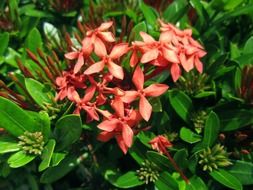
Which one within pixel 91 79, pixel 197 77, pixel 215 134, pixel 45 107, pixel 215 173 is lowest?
pixel 215 173

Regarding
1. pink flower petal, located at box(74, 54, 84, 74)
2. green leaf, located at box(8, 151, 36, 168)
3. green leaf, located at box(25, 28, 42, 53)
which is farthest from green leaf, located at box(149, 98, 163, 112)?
green leaf, located at box(25, 28, 42, 53)

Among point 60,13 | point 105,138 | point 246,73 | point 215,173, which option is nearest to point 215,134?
point 215,173

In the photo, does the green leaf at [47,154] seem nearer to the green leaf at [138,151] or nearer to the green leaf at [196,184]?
the green leaf at [138,151]

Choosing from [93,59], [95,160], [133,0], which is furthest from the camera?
[133,0]

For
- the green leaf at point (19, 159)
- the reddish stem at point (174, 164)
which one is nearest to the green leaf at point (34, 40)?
the green leaf at point (19, 159)

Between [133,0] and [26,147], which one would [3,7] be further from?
[26,147]

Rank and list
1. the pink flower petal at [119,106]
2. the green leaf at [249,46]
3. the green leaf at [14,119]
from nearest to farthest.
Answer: the pink flower petal at [119,106], the green leaf at [14,119], the green leaf at [249,46]
